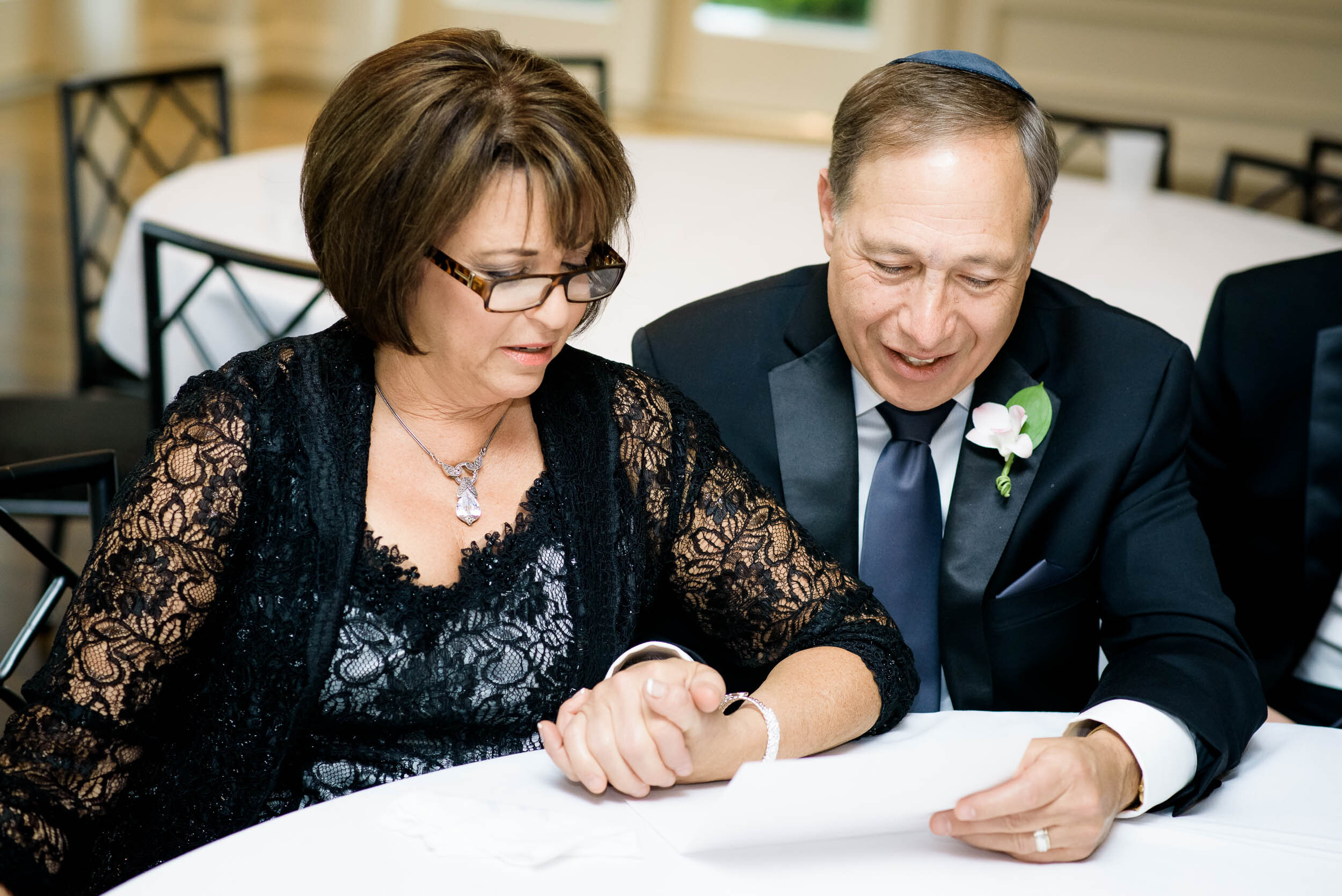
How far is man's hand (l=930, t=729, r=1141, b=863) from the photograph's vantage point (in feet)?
4.06

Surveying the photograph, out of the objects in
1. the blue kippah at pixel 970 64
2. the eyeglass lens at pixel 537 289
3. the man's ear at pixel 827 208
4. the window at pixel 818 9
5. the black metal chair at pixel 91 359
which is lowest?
the black metal chair at pixel 91 359

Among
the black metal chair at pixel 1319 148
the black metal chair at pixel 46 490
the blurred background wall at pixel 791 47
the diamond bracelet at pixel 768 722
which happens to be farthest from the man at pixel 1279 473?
the blurred background wall at pixel 791 47

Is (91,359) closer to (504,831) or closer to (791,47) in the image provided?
(504,831)

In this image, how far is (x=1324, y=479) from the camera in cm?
202

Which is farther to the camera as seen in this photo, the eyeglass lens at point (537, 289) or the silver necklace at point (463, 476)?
the silver necklace at point (463, 476)

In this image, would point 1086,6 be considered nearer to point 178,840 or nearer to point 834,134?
point 834,134

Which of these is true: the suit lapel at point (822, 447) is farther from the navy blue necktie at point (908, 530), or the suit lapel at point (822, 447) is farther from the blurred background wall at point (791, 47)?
the blurred background wall at point (791, 47)

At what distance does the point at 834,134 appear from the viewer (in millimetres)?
1771

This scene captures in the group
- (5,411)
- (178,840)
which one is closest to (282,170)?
(5,411)

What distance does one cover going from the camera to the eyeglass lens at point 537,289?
4.87 feet

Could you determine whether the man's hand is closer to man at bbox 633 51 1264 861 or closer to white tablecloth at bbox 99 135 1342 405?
man at bbox 633 51 1264 861

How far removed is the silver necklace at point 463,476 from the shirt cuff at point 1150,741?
76 centimetres

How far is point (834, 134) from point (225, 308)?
1.61 m

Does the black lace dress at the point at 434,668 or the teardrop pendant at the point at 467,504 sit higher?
the teardrop pendant at the point at 467,504
